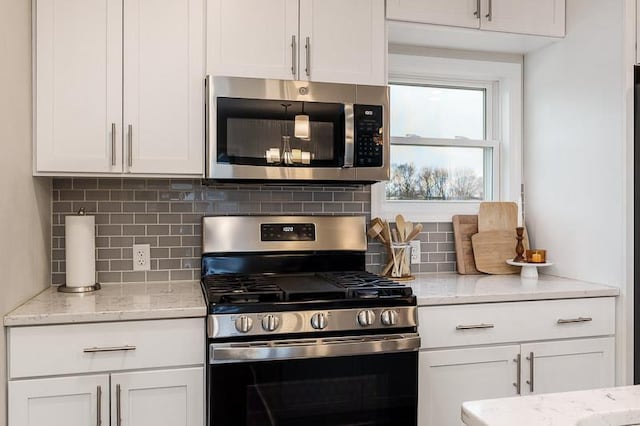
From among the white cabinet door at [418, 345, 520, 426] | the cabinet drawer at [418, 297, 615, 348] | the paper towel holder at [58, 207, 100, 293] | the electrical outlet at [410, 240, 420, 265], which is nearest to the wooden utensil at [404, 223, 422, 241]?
the electrical outlet at [410, 240, 420, 265]

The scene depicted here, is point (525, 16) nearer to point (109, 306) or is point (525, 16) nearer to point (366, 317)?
point (366, 317)

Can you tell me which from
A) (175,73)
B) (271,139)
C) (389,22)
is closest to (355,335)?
(271,139)

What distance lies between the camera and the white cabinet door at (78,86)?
1.99 m

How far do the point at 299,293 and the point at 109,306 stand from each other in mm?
653

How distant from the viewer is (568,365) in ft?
7.34

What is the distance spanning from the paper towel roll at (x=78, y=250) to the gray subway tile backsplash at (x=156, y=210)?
0.18 metres

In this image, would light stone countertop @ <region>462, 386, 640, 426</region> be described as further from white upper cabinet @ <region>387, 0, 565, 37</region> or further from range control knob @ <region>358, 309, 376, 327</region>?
white upper cabinet @ <region>387, 0, 565, 37</region>

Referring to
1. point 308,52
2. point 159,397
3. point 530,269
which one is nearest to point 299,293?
point 159,397

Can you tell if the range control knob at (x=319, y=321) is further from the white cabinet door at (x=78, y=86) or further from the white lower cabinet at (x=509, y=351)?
the white cabinet door at (x=78, y=86)

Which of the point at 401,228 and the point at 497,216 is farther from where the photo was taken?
the point at 497,216

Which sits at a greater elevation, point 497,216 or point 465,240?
point 497,216

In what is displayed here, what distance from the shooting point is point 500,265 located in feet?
8.82

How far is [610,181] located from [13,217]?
2349mm

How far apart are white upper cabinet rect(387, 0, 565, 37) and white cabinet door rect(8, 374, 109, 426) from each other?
1884mm
